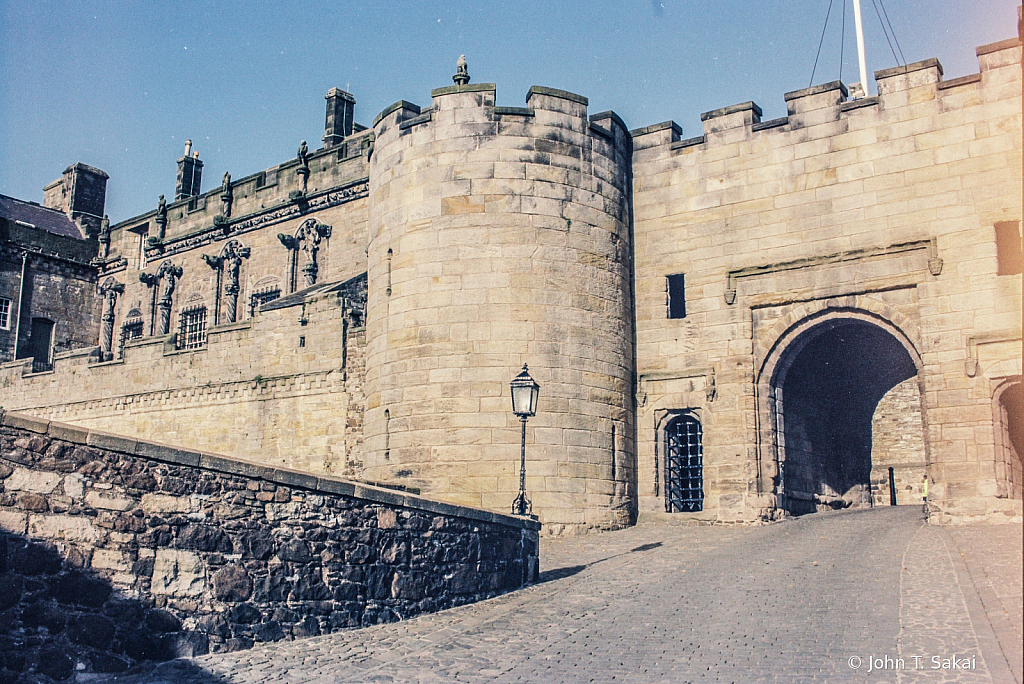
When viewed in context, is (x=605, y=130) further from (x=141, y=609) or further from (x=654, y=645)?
(x=141, y=609)

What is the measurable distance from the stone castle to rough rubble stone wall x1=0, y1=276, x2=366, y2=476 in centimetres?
9

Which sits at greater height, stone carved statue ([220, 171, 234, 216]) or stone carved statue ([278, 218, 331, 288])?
stone carved statue ([220, 171, 234, 216])

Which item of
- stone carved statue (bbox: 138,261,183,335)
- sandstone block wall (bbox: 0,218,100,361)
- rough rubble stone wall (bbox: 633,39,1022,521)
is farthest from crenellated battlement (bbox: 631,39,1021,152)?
sandstone block wall (bbox: 0,218,100,361)

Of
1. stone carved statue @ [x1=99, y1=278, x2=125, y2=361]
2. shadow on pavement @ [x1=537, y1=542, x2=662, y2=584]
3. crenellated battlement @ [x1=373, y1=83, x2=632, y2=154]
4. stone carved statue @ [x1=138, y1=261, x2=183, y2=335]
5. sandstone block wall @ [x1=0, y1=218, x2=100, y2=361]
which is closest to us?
shadow on pavement @ [x1=537, y1=542, x2=662, y2=584]

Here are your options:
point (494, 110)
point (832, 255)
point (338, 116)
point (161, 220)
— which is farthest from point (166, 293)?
point (832, 255)

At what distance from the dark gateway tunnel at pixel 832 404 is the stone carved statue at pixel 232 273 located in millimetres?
17146

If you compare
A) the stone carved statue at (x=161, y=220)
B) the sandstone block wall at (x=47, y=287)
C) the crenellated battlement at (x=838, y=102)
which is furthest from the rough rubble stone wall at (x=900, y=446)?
the sandstone block wall at (x=47, y=287)

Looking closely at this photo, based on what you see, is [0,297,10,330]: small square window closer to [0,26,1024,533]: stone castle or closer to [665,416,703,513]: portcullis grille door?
[0,26,1024,533]: stone castle

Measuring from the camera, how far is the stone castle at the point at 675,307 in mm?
16016

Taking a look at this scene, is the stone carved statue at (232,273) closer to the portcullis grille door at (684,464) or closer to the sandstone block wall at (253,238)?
the sandstone block wall at (253,238)

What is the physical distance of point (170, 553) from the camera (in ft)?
26.7

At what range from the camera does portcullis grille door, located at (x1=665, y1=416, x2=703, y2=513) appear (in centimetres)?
1844

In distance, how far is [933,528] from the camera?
595 inches

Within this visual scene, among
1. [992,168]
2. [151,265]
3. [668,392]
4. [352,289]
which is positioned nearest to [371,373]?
[352,289]
